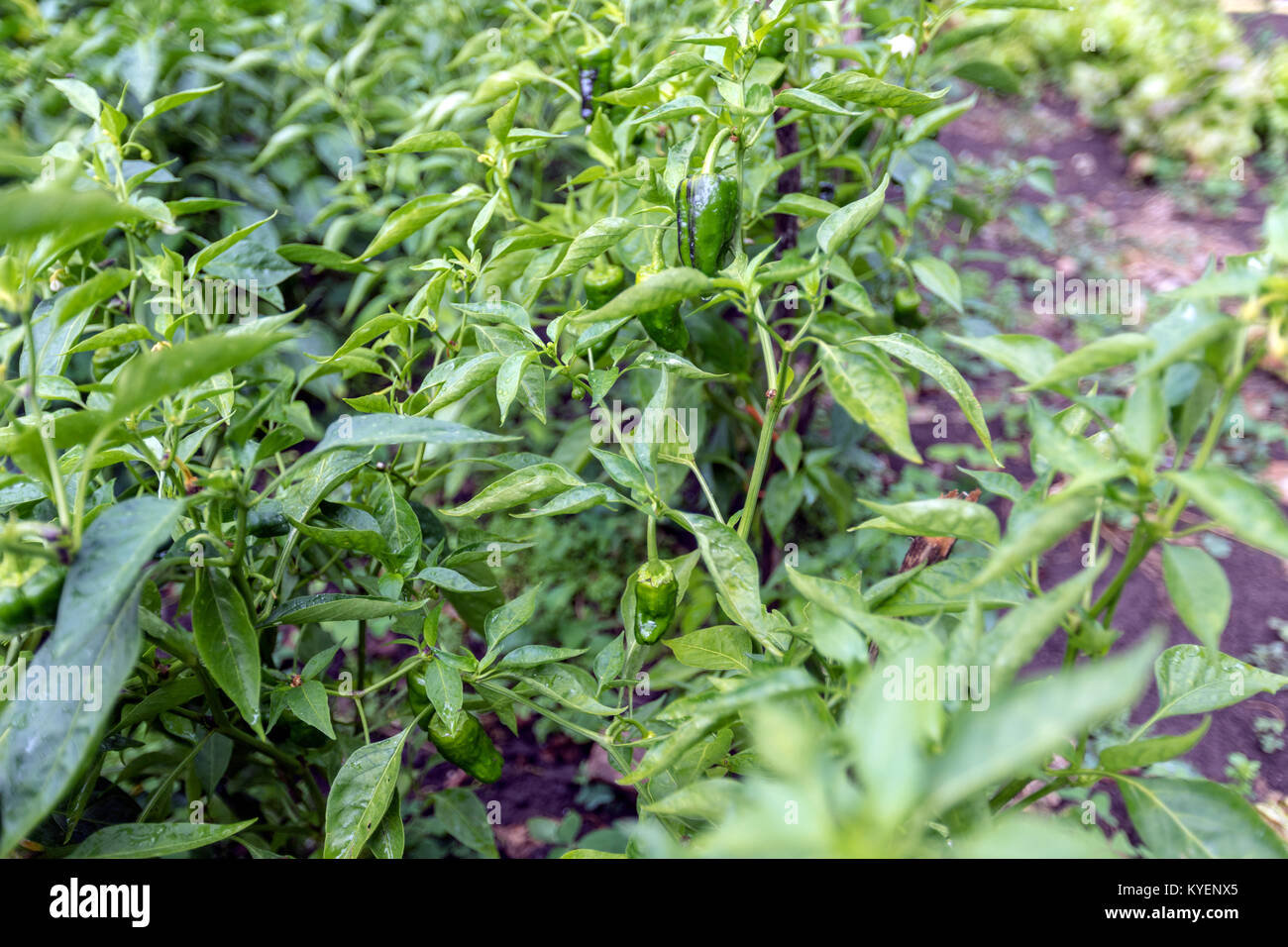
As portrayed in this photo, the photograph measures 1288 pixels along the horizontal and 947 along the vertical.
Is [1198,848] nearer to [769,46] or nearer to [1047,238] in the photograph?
[769,46]

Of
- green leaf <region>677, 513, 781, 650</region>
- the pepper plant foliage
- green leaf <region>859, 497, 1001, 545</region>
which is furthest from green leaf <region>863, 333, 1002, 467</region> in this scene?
green leaf <region>677, 513, 781, 650</region>

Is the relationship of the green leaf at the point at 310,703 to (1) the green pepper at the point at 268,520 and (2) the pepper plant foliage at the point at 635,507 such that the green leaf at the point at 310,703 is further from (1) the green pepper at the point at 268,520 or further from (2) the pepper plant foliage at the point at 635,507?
(1) the green pepper at the point at 268,520

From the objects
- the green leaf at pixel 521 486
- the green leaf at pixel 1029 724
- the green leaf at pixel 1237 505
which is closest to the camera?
the green leaf at pixel 1029 724

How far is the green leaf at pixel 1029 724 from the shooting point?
331mm

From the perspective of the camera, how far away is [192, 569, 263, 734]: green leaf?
0.73m

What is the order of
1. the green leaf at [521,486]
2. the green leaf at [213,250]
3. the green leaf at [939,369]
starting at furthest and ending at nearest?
the green leaf at [213,250] < the green leaf at [521,486] < the green leaf at [939,369]

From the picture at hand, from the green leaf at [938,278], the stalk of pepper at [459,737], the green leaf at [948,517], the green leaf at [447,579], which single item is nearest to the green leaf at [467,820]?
the stalk of pepper at [459,737]

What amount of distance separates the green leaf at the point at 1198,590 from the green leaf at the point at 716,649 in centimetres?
37

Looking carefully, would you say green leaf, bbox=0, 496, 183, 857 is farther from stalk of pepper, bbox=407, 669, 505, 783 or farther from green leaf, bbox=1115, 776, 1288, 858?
green leaf, bbox=1115, 776, 1288, 858

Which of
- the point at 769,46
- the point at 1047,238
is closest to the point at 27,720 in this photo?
the point at 769,46

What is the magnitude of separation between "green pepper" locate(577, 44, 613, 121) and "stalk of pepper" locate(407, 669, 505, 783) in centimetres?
84

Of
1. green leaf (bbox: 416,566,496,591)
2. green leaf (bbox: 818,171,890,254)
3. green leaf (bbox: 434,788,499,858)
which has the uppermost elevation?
green leaf (bbox: 818,171,890,254)

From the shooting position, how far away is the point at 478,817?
1.13 m
